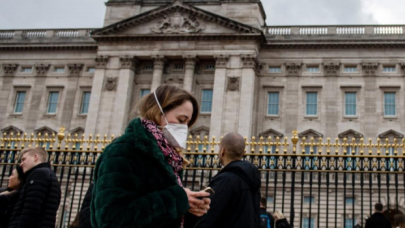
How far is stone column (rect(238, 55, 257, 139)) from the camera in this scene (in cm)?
3584

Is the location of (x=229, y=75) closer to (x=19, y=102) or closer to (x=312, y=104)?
(x=312, y=104)

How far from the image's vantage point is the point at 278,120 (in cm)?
3769

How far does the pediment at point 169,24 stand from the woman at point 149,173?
35.4 metres

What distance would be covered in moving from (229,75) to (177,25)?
238 inches

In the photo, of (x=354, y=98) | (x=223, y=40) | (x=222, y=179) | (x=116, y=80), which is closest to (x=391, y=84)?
(x=354, y=98)

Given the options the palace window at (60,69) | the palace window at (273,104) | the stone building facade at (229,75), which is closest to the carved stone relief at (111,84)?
the stone building facade at (229,75)

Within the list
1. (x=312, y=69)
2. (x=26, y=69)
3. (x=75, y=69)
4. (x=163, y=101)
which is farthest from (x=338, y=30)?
(x=163, y=101)

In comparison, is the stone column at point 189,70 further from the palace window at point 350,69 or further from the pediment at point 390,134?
the pediment at point 390,134

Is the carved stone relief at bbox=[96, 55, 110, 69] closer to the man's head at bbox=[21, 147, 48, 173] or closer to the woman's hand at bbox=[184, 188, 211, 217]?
the man's head at bbox=[21, 147, 48, 173]

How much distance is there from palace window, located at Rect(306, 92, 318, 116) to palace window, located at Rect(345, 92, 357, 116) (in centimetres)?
222

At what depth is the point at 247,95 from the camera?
121 ft

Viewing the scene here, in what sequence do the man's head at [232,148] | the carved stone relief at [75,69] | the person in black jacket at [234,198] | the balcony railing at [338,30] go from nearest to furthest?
the person in black jacket at [234,198] < the man's head at [232,148] < the balcony railing at [338,30] < the carved stone relief at [75,69]

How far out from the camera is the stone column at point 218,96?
3609 cm

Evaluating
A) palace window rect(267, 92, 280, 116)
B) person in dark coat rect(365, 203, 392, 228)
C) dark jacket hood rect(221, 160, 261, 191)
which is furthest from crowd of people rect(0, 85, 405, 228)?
palace window rect(267, 92, 280, 116)
